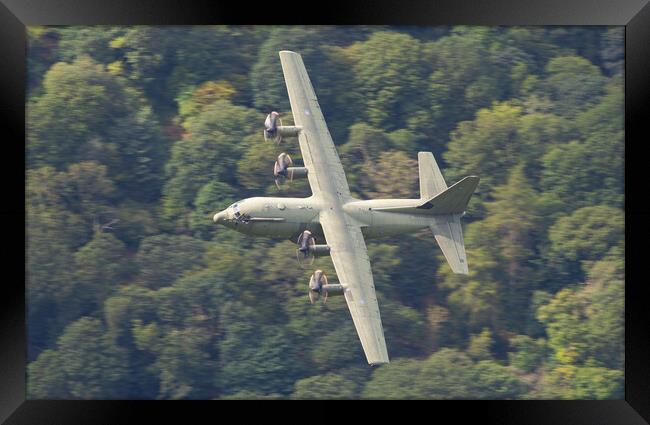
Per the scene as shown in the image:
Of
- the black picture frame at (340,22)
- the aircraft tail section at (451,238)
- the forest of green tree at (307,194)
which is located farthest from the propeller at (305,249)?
the forest of green tree at (307,194)

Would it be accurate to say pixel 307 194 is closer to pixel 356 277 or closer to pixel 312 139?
pixel 312 139

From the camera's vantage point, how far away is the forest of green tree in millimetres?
72188

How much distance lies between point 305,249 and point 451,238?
7401 millimetres

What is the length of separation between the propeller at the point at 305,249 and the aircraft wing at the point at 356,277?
1.06 m

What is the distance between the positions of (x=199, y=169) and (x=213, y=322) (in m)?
11.0

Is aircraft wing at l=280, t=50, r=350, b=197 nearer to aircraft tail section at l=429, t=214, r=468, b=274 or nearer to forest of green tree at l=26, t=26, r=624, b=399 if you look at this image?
aircraft tail section at l=429, t=214, r=468, b=274

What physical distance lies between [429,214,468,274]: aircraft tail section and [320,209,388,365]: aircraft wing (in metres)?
3.87

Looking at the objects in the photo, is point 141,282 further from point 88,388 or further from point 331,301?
point 331,301

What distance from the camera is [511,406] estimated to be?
4753 centimetres

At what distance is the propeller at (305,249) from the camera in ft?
180

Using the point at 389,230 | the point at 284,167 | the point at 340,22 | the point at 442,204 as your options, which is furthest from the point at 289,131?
the point at 340,22

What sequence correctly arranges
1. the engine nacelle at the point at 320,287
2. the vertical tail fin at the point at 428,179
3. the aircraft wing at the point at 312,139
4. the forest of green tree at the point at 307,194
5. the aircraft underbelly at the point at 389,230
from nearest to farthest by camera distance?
the engine nacelle at the point at 320,287
the aircraft underbelly at the point at 389,230
the aircraft wing at the point at 312,139
the vertical tail fin at the point at 428,179
the forest of green tree at the point at 307,194

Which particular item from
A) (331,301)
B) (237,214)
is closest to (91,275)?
(331,301)

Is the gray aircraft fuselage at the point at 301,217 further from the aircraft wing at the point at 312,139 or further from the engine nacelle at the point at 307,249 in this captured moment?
the engine nacelle at the point at 307,249
